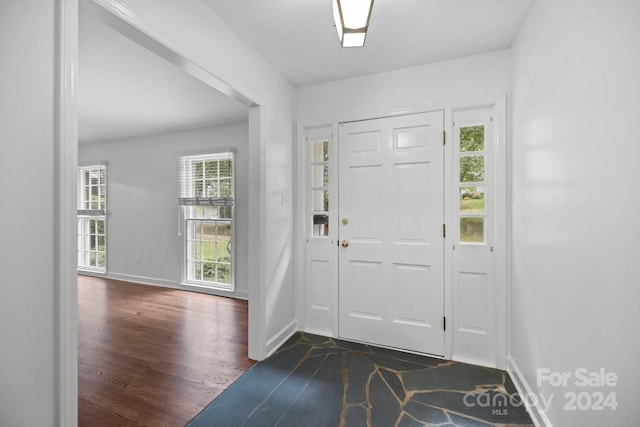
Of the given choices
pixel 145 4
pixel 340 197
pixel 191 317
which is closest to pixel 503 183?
pixel 340 197

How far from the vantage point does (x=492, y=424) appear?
170 cm

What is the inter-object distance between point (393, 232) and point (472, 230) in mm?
660

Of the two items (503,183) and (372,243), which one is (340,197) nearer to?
(372,243)

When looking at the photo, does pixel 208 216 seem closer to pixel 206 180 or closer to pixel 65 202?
pixel 206 180

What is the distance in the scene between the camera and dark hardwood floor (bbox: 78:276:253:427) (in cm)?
183

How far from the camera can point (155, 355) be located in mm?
2473

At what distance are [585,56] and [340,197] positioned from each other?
1.91 meters

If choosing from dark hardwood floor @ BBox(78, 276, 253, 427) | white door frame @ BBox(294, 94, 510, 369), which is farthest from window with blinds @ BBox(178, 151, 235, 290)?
white door frame @ BBox(294, 94, 510, 369)

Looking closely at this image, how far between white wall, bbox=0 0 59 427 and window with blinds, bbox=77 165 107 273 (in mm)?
4997

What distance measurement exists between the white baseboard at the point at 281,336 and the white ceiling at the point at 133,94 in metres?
2.61

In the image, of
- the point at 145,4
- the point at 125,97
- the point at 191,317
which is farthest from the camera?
the point at 191,317

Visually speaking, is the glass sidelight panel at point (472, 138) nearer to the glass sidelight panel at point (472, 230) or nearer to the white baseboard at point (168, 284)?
the glass sidelight panel at point (472, 230)

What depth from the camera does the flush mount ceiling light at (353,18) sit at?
4.11 ft

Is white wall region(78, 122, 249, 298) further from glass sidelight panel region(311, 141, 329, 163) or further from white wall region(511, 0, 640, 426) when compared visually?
white wall region(511, 0, 640, 426)
